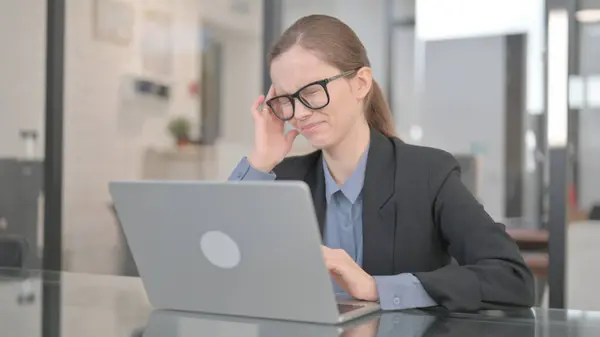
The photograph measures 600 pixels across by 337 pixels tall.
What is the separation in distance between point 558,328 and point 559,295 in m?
1.95

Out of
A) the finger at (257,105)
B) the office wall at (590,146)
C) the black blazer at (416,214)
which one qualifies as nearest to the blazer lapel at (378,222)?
the black blazer at (416,214)

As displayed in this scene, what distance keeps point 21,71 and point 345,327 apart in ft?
10.9

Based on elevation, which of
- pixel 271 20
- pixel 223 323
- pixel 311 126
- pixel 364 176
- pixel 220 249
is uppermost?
pixel 271 20

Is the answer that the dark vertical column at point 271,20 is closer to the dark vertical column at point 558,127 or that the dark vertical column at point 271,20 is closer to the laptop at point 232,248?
the dark vertical column at point 558,127

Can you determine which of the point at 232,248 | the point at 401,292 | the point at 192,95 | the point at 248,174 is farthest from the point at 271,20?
the point at 232,248

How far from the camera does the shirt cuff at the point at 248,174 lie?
1.81 metres

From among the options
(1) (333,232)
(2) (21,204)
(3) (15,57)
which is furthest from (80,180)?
(1) (333,232)

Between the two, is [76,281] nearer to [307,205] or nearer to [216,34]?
[307,205]

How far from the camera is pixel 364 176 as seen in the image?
5.56ft

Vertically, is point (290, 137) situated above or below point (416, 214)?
above

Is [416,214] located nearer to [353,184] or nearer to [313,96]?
[353,184]

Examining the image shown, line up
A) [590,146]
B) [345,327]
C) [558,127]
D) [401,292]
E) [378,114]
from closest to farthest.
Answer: [345,327] → [401,292] → [378,114] → [558,127] → [590,146]

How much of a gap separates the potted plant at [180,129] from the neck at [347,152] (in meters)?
2.68

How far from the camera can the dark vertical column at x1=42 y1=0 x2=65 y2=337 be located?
404 cm
